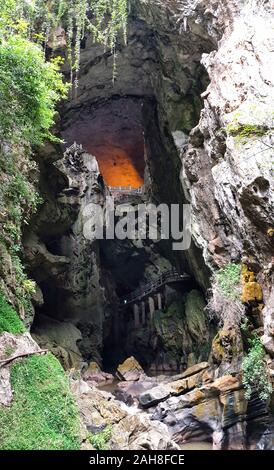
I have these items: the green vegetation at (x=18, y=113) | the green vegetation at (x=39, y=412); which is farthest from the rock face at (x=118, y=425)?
the green vegetation at (x=18, y=113)

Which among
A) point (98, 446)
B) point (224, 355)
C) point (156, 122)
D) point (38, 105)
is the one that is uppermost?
A: point (156, 122)

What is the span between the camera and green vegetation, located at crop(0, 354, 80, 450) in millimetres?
5672

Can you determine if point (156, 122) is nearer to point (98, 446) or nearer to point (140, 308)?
point (140, 308)

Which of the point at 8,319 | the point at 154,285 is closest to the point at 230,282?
the point at 8,319

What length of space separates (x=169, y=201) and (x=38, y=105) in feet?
49.3

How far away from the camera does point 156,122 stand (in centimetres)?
2128

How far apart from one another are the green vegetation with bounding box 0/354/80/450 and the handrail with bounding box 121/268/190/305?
48.8 ft

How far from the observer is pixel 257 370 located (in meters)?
8.98

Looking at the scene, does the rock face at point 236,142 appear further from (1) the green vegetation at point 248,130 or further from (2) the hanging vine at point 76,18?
(2) the hanging vine at point 76,18

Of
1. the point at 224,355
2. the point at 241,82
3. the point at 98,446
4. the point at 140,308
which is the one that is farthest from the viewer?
the point at 140,308

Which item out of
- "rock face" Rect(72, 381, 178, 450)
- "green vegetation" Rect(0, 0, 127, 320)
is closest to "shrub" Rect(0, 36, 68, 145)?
"green vegetation" Rect(0, 0, 127, 320)

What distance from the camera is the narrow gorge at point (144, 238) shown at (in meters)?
7.75
